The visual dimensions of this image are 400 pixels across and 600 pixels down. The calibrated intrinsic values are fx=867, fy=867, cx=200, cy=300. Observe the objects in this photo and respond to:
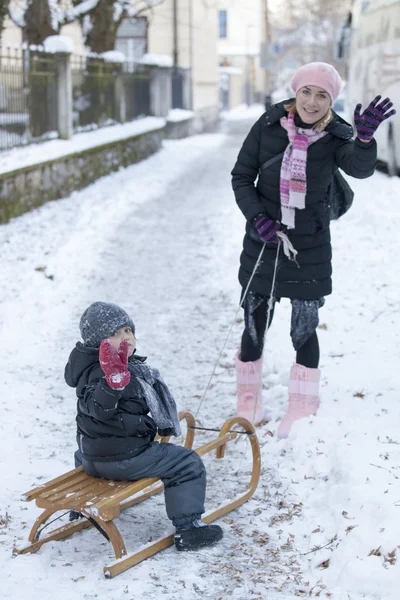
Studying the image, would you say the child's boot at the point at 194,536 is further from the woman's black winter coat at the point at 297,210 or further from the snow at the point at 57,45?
the snow at the point at 57,45

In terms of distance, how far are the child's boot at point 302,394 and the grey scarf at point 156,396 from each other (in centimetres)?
133

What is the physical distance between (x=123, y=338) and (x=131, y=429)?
0.39 metres

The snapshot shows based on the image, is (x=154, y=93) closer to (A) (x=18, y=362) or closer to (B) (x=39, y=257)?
(B) (x=39, y=257)

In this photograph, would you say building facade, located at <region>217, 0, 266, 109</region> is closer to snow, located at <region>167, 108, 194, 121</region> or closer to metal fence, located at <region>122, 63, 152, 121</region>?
snow, located at <region>167, 108, 194, 121</region>

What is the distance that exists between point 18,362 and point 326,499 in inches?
115

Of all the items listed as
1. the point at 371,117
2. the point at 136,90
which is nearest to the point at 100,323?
the point at 371,117

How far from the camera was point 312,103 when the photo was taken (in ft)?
14.5

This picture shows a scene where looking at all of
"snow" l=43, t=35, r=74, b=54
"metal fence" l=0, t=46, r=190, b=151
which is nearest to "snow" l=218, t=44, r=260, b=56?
"metal fence" l=0, t=46, r=190, b=151

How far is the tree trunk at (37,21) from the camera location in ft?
52.6

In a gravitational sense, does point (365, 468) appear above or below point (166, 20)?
below

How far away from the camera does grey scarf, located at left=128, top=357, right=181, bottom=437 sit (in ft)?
12.1

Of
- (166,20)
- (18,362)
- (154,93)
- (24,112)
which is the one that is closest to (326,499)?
(18,362)

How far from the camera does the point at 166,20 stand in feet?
99.6

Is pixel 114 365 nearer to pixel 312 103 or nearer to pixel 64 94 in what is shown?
pixel 312 103
